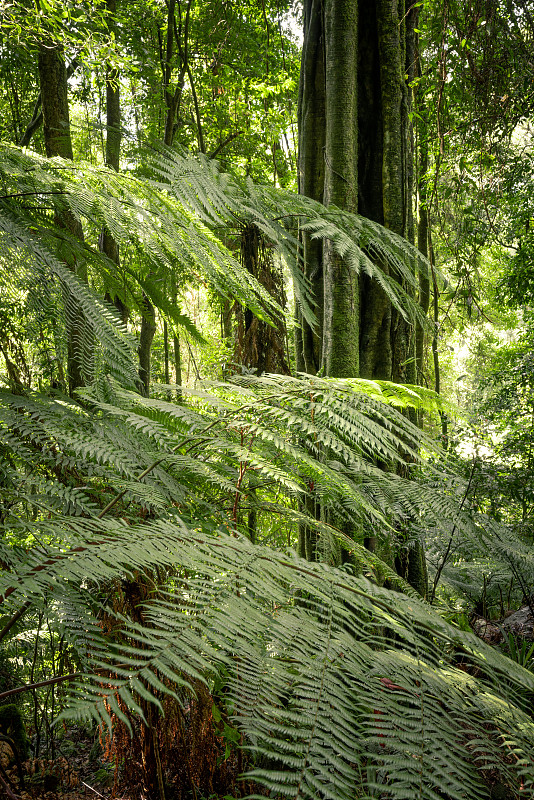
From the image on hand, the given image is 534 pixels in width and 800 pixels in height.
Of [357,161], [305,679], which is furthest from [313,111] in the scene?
[305,679]

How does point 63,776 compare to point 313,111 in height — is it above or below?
below

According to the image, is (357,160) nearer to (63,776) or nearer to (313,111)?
(313,111)

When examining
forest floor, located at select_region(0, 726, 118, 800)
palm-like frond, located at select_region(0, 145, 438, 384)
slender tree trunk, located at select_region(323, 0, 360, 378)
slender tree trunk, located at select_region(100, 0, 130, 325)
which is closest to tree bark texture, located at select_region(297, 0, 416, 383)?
slender tree trunk, located at select_region(323, 0, 360, 378)

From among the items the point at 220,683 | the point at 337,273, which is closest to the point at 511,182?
the point at 337,273

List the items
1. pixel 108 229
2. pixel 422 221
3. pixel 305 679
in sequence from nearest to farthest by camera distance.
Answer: pixel 305 679, pixel 108 229, pixel 422 221

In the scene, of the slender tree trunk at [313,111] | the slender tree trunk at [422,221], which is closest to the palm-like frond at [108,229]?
the slender tree trunk at [313,111]

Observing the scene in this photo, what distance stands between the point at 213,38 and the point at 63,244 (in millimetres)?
6275

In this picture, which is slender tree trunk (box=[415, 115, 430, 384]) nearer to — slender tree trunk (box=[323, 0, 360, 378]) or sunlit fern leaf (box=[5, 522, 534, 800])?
slender tree trunk (box=[323, 0, 360, 378])

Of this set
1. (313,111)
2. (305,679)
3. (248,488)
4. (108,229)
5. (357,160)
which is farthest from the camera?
(313,111)

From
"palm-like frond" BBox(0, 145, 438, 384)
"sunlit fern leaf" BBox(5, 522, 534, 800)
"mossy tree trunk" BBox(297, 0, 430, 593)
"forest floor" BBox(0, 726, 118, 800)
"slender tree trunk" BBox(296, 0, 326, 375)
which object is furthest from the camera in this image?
"slender tree trunk" BBox(296, 0, 326, 375)

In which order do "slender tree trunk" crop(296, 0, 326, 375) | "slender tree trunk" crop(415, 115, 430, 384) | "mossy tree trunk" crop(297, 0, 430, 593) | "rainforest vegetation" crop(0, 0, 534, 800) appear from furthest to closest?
"slender tree trunk" crop(415, 115, 430, 384), "slender tree trunk" crop(296, 0, 326, 375), "mossy tree trunk" crop(297, 0, 430, 593), "rainforest vegetation" crop(0, 0, 534, 800)

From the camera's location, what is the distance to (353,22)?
87.1 inches

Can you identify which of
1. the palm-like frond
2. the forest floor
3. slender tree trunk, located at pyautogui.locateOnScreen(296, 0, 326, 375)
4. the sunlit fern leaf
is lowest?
the forest floor

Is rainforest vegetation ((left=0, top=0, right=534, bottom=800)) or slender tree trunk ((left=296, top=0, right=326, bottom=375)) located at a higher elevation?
slender tree trunk ((left=296, top=0, right=326, bottom=375))
